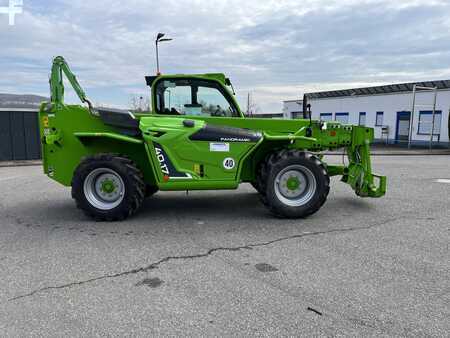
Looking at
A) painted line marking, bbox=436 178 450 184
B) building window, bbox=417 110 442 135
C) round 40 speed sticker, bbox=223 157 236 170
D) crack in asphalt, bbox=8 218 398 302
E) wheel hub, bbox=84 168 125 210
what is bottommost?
crack in asphalt, bbox=8 218 398 302

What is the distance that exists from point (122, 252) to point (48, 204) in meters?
3.16

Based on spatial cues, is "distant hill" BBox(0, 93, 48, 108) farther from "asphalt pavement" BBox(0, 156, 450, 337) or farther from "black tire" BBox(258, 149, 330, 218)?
"black tire" BBox(258, 149, 330, 218)

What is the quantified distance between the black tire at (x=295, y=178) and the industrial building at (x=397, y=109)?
16.3 metres

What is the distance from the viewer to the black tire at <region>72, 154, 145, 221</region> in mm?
5375

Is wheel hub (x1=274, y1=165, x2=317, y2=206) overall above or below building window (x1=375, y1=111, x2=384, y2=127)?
below

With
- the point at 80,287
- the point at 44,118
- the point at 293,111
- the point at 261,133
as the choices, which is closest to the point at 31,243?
the point at 80,287

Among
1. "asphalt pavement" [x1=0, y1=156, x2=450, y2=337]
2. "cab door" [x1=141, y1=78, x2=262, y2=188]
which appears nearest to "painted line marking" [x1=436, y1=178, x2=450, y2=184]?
"asphalt pavement" [x1=0, y1=156, x2=450, y2=337]

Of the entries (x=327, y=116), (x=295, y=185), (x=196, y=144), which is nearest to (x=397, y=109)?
(x=327, y=116)

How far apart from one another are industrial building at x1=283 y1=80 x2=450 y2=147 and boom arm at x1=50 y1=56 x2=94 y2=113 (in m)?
16.8

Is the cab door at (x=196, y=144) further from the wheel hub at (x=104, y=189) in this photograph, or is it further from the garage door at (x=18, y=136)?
the garage door at (x=18, y=136)

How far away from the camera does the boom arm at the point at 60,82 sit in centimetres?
577

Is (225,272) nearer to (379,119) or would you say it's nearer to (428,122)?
(428,122)

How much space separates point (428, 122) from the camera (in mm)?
22359

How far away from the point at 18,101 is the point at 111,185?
11651 millimetres
